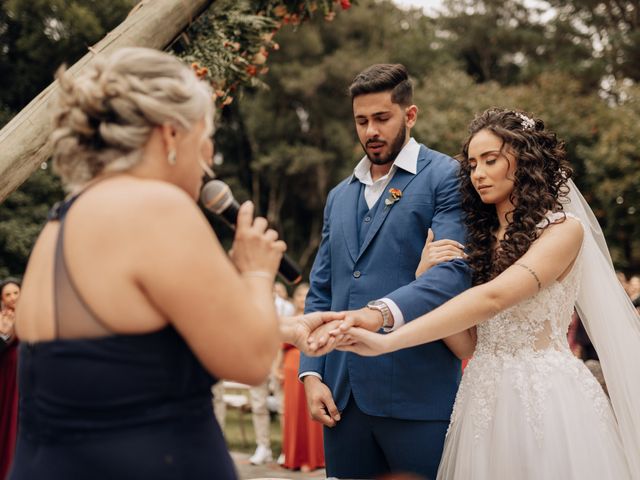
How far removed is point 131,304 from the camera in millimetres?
1776

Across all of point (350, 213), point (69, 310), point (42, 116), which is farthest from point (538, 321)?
point (42, 116)

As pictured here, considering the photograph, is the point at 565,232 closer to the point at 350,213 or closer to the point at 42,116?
the point at 350,213

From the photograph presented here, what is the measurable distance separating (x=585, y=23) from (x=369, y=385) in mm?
30726

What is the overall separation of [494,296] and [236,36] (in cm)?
300

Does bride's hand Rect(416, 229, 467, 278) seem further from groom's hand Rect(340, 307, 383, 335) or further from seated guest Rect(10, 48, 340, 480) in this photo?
seated guest Rect(10, 48, 340, 480)

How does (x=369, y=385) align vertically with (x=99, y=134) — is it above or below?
below

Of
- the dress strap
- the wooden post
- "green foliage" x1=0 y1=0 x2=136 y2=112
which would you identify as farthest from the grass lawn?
"green foliage" x1=0 y1=0 x2=136 y2=112

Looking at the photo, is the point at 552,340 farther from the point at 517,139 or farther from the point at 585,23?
the point at 585,23

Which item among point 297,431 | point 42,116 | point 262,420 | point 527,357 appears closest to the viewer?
point 527,357

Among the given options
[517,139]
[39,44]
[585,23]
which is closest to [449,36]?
[585,23]

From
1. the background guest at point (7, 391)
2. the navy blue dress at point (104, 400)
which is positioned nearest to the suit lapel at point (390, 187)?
the navy blue dress at point (104, 400)

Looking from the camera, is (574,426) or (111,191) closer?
(111,191)

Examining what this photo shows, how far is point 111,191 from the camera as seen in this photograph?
5.96 ft

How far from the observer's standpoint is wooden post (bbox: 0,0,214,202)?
12.9ft
